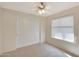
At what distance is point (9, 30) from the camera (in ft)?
6.59

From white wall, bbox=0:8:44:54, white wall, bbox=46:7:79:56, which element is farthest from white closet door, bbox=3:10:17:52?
white wall, bbox=46:7:79:56

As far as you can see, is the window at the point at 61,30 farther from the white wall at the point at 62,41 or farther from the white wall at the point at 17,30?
the white wall at the point at 17,30

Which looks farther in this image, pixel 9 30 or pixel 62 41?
pixel 9 30

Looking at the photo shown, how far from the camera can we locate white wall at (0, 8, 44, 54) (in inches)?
50.9

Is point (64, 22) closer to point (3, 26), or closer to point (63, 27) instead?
point (63, 27)

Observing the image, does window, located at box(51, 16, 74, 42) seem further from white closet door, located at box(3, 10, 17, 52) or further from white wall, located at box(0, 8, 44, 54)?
white closet door, located at box(3, 10, 17, 52)

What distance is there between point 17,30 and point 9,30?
0.24 m

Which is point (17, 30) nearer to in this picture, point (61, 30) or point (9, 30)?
point (9, 30)

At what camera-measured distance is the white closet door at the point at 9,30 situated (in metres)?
1.80

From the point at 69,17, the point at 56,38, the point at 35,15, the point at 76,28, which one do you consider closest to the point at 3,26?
the point at 35,15

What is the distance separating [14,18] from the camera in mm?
1873

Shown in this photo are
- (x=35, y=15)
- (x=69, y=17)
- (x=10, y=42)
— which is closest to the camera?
(x=35, y=15)

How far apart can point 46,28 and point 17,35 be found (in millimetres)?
1147

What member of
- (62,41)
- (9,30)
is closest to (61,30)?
(62,41)
